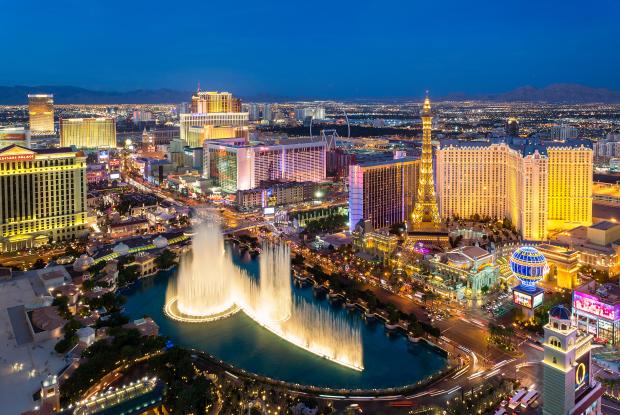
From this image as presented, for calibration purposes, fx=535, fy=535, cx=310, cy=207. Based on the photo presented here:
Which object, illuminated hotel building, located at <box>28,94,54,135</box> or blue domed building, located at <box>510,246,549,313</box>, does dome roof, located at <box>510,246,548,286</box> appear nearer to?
blue domed building, located at <box>510,246,549,313</box>

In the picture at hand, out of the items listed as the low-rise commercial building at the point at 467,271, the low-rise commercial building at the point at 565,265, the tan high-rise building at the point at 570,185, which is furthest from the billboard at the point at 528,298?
the tan high-rise building at the point at 570,185

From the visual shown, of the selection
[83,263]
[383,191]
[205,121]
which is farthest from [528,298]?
[205,121]

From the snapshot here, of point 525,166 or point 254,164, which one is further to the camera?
point 254,164

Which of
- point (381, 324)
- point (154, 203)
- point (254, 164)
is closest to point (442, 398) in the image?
point (381, 324)

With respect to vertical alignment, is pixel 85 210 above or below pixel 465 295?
above

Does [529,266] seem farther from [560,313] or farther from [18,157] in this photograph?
[18,157]

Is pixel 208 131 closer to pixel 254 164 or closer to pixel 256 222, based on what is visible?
pixel 254 164

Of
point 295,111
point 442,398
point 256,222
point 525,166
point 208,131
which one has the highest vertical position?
point 295,111
